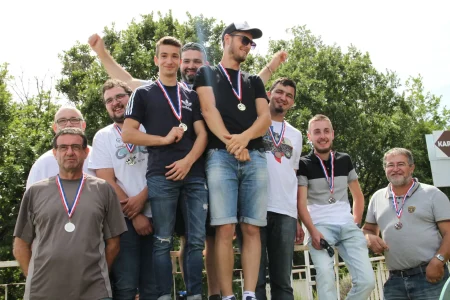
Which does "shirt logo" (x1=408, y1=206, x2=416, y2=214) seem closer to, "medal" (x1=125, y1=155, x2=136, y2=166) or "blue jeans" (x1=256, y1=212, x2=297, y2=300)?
"blue jeans" (x1=256, y1=212, x2=297, y2=300)

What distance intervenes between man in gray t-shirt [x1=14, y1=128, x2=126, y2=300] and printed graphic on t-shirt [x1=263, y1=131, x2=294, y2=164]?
1573 millimetres

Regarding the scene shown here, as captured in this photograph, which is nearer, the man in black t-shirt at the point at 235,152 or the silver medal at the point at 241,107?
the man in black t-shirt at the point at 235,152

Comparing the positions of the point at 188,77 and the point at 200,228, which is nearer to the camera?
the point at 200,228

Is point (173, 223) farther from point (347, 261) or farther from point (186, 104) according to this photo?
point (347, 261)

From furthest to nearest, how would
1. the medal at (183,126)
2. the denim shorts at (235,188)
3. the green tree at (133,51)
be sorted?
the green tree at (133,51)
the medal at (183,126)
the denim shorts at (235,188)

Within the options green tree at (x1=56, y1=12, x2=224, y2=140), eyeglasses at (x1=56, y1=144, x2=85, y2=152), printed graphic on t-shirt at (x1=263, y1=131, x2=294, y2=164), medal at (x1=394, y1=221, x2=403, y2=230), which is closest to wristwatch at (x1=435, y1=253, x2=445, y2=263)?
medal at (x1=394, y1=221, x2=403, y2=230)

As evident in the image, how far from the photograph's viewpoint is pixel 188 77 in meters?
4.95

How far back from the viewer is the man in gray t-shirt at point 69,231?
356cm

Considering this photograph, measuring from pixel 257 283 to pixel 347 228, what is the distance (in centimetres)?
120

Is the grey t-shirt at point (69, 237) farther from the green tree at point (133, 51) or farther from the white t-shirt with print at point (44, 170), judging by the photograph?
the green tree at point (133, 51)

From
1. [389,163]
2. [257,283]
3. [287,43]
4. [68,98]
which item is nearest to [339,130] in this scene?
[287,43]

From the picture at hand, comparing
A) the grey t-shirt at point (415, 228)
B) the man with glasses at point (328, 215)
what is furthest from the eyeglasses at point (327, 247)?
the grey t-shirt at point (415, 228)

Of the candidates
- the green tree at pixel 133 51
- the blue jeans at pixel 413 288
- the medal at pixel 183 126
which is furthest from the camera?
the green tree at pixel 133 51

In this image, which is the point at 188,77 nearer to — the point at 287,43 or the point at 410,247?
the point at 410,247
